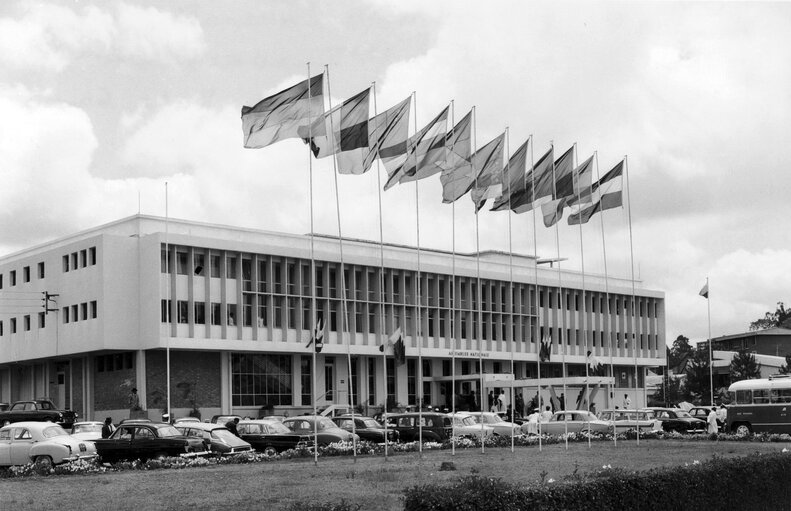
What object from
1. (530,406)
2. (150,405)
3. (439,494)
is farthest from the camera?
(530,406)

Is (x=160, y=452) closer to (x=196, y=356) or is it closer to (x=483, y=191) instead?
(x=483, y=191)

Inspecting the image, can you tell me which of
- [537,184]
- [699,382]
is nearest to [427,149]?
[537,184]

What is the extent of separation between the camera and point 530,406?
7619cm

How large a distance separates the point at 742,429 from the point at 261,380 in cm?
3591

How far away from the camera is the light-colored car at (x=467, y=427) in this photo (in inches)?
1593

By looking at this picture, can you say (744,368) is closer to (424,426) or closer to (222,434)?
(424,426)

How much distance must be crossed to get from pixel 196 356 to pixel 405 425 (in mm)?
30779

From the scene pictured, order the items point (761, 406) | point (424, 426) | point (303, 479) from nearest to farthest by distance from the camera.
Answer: point (303, 479) → point (424, 426) → point (761, 406)

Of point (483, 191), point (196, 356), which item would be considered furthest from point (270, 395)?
point (483, 191)

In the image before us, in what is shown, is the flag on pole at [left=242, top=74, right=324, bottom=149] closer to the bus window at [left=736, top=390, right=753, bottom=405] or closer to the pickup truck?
the bus window at [left=736, top=390, right=753, bottom=405]

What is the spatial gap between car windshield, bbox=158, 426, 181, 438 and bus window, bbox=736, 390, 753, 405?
27.2 meters

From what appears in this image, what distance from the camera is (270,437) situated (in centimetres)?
3534

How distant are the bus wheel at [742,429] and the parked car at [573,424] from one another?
5.30 metres

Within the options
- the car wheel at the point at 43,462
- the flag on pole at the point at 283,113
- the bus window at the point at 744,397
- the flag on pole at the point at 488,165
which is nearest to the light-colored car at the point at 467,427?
the flag on pole at the point at 488,165
